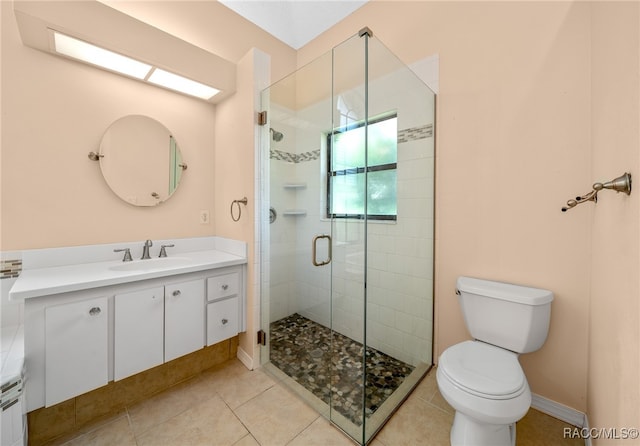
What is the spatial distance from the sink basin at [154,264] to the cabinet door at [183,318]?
20 cm

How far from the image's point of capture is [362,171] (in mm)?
1470

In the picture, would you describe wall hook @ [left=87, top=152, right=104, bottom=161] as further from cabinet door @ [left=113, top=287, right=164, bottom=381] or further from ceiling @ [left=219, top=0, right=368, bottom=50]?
ceiling @ [left=219, top=0, right=368, bottom=50]

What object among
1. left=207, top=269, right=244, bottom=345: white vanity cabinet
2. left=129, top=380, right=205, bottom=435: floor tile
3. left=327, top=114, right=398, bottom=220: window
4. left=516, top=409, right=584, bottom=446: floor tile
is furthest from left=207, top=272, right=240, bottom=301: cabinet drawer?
left=516, top=409, right=584, bottom=446: floor tile

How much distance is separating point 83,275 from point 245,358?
1219mm

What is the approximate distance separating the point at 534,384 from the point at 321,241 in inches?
61.0

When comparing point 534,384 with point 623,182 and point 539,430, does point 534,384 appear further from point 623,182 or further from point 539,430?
point 623,182

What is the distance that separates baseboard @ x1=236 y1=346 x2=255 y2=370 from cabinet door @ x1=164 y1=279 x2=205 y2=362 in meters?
0.40

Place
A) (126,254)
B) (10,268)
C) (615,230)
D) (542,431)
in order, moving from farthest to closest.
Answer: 1. (126,254)
2. (10,268)
3. (542,431)
4. (615,230)

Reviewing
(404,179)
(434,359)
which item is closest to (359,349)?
(434,359)

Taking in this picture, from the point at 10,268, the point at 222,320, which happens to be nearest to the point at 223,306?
the point at 222,320

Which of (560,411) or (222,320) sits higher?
(222,320)

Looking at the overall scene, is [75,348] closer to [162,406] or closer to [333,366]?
[162,406]

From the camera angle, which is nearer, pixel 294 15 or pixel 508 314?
pixel 508 314

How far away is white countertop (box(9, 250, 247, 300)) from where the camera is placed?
3.91 ft
